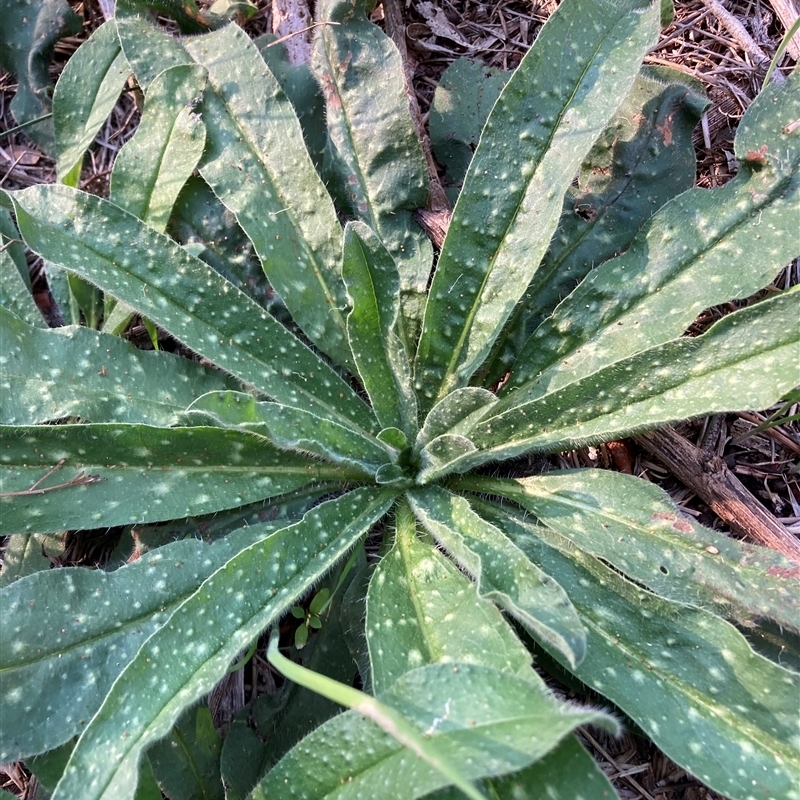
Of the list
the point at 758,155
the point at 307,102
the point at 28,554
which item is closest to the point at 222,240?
the point at 307,102

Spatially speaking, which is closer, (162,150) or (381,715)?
(381,715)

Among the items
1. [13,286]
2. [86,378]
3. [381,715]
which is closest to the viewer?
[381,715]

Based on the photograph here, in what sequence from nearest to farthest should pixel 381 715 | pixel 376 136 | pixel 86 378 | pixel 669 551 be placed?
1. pixel 381 715
2. pixel 669 551
3. pixel 86 378
4. pixel 376 136

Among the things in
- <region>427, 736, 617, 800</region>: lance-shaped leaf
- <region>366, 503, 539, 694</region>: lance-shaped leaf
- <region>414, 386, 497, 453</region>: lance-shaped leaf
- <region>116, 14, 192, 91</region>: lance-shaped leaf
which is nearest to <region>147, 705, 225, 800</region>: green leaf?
<region>366, 503, 539, 694</region>: lance-shaped leaf

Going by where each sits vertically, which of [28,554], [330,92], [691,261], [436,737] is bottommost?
[28,554]

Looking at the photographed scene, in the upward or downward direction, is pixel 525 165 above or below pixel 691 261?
above

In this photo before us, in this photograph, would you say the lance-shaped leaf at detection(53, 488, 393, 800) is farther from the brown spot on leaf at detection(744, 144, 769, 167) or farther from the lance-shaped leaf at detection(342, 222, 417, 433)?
the brown spot on leaf at detection(744, 144, 769, 167)

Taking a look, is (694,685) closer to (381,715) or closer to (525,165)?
(381,715)
